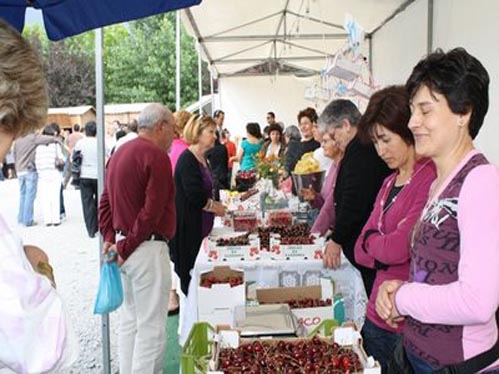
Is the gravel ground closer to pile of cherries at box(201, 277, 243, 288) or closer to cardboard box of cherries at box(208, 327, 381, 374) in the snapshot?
cardboard box of cherries at box(208, 327, 381, 374)

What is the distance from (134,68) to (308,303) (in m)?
25.9

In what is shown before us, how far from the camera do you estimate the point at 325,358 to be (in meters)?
1.48

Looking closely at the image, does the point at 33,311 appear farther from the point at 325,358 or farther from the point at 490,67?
the point at 490,67

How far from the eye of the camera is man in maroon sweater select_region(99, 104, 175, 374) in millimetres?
2525

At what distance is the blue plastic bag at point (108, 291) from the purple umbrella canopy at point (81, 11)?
1.02 metres

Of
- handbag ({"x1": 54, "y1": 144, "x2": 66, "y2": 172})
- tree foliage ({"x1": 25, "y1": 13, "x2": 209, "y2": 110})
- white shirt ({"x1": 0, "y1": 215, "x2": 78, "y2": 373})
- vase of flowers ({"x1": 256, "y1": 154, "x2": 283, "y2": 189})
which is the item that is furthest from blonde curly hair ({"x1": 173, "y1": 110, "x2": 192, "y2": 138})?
tree foliage ({"x1": 25, "y1": 13, "x2": 209, "y2": 110})

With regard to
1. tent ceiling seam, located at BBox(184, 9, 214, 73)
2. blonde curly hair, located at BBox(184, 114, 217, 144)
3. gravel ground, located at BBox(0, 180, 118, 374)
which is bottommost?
gravel ground, located at BBox(0, 180, 118, 374)

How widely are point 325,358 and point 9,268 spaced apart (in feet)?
3.00

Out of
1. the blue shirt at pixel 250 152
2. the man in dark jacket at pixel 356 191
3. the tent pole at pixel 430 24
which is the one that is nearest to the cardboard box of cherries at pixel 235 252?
the man in dark jacket at pixel 356 191

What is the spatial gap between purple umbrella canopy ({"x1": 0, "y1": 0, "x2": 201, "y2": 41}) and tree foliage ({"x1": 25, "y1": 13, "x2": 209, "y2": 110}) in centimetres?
2217

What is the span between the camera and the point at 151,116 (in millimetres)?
2666

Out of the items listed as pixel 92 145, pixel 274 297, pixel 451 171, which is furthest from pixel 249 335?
pixel 92 145

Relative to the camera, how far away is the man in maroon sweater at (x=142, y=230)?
2525mm

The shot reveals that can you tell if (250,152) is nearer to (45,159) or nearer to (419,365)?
(45,159)
